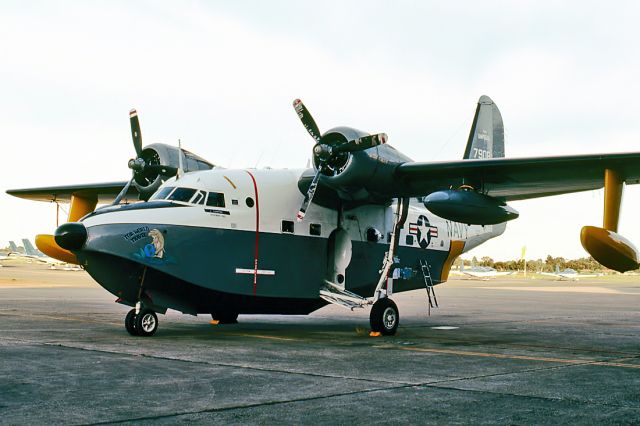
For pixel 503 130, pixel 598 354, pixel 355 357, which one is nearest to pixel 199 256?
pixel 355 357

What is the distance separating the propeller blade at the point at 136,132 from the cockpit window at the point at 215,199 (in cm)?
381

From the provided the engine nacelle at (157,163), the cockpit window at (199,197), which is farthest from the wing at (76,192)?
the cockpit window at (199,197)

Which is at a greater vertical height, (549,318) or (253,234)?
(253,234)

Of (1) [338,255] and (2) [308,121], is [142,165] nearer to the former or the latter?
(2) [308,121]

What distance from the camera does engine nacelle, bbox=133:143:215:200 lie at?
16.8m

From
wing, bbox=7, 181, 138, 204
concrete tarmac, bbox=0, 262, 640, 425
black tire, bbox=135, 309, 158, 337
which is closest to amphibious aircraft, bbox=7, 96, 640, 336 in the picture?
black tire, bbox=135, 309, 158, 337

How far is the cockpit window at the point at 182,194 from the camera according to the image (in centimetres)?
1402

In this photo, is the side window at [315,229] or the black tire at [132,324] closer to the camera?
the black tire at [132,324]

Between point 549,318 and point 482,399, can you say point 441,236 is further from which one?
point 482,399

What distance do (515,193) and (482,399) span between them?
1094cm

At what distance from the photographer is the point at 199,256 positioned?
45.1 feet

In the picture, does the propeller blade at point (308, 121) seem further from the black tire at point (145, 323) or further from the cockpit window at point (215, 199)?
the black tire at point (145, 323)

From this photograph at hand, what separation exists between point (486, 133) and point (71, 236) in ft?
44.0

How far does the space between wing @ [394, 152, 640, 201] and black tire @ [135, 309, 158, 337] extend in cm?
617
